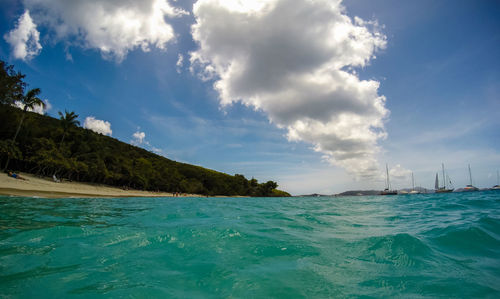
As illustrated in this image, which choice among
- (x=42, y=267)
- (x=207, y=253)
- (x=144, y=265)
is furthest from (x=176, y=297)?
(x=42, y=267)

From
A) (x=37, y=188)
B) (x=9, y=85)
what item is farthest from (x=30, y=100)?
(x=37, y=188)

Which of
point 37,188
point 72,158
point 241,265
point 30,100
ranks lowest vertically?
point 37,188

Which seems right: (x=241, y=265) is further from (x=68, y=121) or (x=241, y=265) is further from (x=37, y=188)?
(x=68, y=121)

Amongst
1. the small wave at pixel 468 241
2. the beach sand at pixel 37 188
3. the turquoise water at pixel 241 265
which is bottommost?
the beach sand at pixel 37 188

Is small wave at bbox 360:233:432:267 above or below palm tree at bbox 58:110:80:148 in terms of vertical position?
below

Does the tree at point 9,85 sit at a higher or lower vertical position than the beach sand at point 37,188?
higher

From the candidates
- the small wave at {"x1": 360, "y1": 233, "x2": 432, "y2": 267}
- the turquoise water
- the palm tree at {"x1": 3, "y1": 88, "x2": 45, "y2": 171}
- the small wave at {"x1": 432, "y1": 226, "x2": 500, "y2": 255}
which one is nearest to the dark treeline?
the palm tree at {"x1": 3, "y1": 88, "x2": 45, "y2": 171}

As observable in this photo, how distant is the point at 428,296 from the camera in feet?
10.1

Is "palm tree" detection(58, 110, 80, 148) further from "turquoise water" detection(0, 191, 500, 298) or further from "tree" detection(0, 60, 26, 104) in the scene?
"turquoise water" detection(0, 191, 500, 298)

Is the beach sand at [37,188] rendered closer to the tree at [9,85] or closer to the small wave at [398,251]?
the tree at [9,85]

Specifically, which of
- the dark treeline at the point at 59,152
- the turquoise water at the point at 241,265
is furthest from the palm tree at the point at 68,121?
the turquoise water at the point at 241,265

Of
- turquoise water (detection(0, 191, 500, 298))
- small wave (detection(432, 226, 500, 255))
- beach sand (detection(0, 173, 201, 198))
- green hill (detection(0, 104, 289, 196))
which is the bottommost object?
beach sand (detection(0, 173, 201, 198))

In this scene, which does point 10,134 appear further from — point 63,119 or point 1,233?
point 1,233

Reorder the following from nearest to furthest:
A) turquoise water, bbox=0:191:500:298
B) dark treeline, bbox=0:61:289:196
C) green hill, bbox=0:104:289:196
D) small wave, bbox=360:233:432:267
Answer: turquoise water, bbox=0:191:500:298 → small wave, bbox=360:233:432:267 → dark treeline, bbox=0:61:289:196 → green hill, bbox=0:104:289:196
